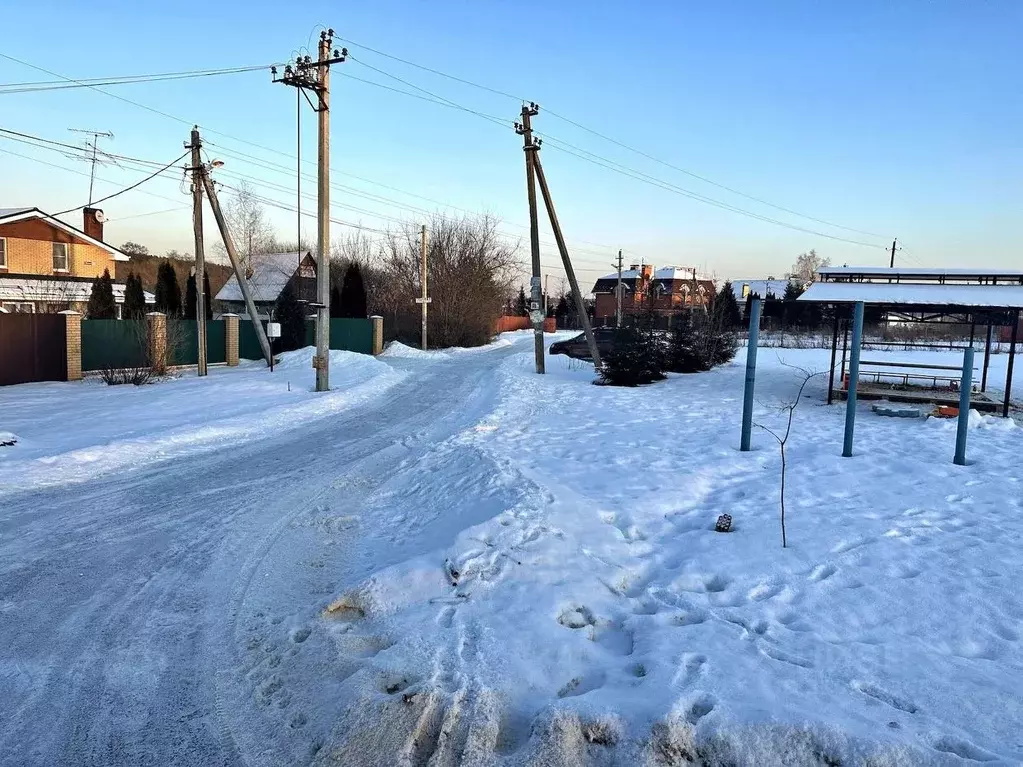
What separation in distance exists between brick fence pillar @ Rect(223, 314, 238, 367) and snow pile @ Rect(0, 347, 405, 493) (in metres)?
4.22

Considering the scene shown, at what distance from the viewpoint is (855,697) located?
336cm

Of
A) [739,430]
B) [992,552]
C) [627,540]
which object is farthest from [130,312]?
[992,552]

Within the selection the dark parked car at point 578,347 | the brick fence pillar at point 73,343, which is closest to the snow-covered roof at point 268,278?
the dark parked car at point 578,347

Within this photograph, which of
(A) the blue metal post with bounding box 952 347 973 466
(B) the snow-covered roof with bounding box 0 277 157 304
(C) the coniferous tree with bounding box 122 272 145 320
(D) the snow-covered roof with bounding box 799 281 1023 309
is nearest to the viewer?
(A) the blue metal post with bounding box 952 347 973 466

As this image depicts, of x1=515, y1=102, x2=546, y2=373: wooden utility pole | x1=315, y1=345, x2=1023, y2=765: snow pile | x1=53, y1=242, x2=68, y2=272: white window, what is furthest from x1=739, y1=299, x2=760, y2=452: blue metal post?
x1=53, y1=242, x2=68, y2=272: white window

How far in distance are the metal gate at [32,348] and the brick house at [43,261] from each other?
11.0 m

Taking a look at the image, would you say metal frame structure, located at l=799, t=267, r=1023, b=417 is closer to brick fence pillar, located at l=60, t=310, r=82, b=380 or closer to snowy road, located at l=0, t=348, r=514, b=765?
snowy road, located at l=0, t=348, r=514, b=765

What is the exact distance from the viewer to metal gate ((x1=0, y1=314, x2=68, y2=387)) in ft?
59.7

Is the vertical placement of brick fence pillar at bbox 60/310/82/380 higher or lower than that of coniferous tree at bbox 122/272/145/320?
lower

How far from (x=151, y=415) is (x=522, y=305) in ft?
206

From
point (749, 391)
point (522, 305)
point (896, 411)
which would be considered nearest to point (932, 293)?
point (896, 411)

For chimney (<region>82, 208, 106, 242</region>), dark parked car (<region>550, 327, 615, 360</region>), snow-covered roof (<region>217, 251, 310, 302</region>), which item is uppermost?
chimney (<region>82, 208, 106, 242</region>)

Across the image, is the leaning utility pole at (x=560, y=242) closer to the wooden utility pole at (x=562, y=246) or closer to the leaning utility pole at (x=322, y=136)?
the wooden utility pole at (x=562, y=246)

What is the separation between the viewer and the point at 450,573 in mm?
4961
